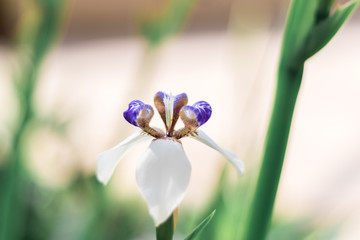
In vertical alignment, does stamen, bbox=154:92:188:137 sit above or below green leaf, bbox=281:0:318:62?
below

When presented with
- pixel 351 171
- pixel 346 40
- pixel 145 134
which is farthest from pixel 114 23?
pixel 145 134

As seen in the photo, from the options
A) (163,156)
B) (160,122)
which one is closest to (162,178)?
(163,156)

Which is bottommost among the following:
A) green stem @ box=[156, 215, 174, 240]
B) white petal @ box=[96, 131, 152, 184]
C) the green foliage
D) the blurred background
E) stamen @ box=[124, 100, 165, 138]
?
the blurred background

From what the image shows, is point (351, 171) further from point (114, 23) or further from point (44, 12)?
point (114, 23)

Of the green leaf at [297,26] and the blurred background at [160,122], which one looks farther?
the blurred background at [160,122]

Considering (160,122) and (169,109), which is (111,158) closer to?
(169,109)
